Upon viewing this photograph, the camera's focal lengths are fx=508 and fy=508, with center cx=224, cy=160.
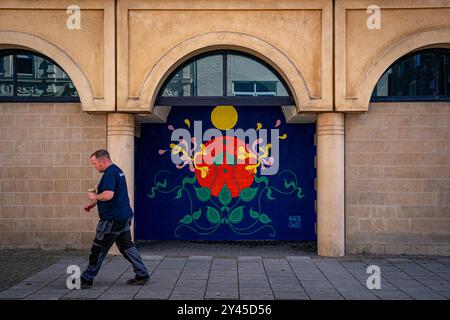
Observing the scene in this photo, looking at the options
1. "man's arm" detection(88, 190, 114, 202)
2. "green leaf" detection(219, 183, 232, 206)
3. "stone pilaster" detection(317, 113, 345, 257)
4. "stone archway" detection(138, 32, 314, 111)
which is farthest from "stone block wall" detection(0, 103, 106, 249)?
"stone pilaster" detection(317, 113, 345, 257)

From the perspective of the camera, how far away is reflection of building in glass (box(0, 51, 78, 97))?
1016 centimetres

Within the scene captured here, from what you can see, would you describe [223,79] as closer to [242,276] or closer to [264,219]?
[264,219]

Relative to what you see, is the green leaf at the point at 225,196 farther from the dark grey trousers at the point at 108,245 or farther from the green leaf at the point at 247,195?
the dark grey trousers at the point at 108,245

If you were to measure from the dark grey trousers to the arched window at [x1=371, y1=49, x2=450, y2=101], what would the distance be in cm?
567

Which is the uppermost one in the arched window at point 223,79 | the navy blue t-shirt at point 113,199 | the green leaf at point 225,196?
the arched window at point 223,79

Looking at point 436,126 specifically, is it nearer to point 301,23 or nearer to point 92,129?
point 301,23

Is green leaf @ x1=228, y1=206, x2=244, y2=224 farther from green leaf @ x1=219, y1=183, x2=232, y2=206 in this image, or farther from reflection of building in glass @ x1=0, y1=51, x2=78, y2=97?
reflection of building in glass @ x1=0, y1=51, x2=78, y2=97

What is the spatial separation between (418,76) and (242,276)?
214 inches

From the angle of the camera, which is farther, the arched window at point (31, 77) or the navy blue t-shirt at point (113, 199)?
the arched window at point (31, 77)

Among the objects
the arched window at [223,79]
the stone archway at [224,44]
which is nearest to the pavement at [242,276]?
the stone archway at [224,44]

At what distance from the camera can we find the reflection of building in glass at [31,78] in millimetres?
10156

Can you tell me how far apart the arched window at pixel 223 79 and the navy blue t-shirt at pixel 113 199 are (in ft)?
10.8

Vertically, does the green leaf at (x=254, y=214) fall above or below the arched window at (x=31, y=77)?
below

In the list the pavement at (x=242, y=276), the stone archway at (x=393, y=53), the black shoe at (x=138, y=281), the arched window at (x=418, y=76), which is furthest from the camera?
the arched window at (x=418, y=76)
